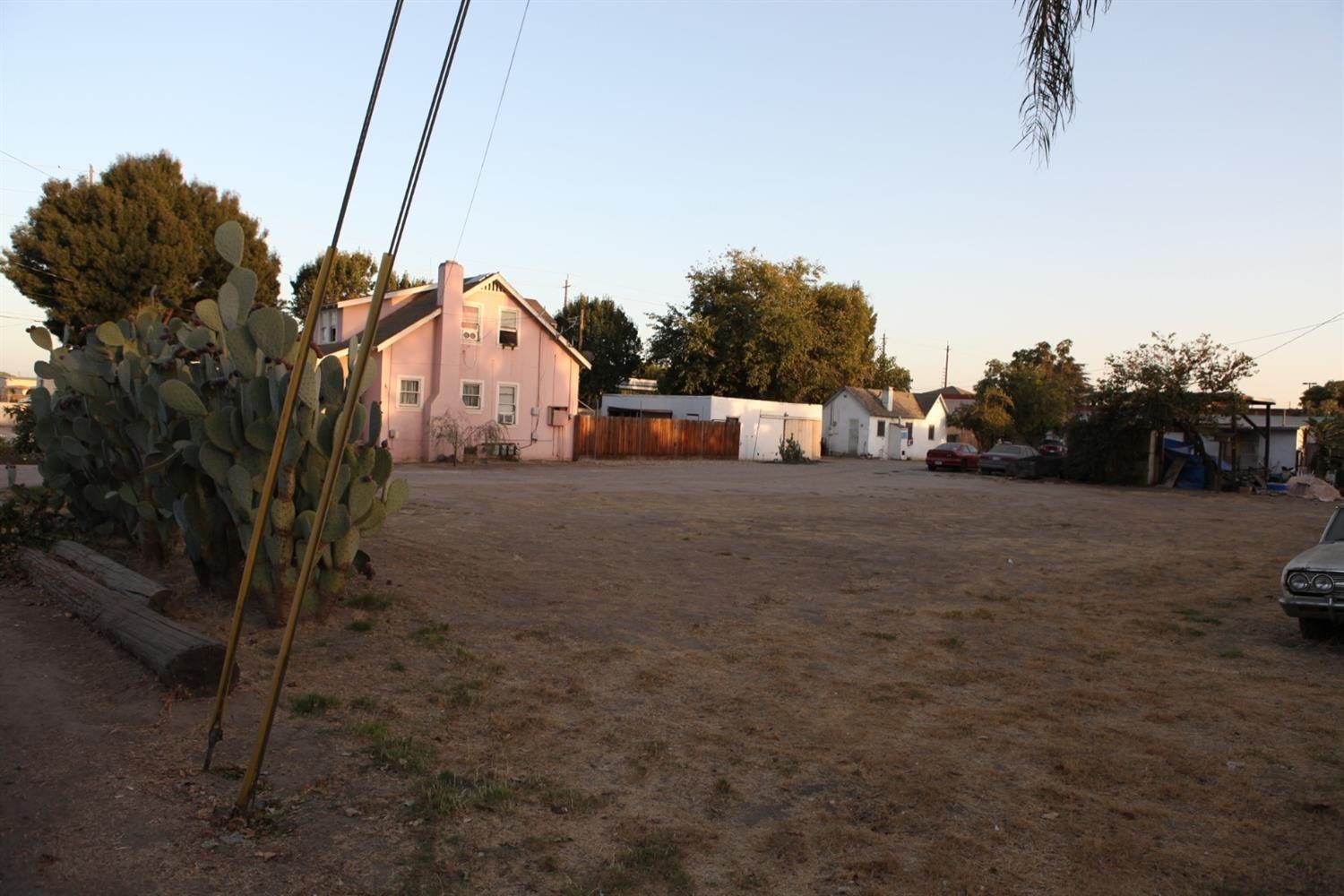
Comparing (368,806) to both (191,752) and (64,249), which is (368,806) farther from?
(64,249)

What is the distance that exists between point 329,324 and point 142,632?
32263mm

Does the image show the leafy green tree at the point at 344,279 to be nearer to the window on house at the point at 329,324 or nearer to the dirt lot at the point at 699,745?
the window on house at the point at 329,324

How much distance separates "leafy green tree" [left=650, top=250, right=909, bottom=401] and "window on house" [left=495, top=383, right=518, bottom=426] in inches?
867

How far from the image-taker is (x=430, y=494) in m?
20.3

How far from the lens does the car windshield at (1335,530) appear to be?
9297 millimetres

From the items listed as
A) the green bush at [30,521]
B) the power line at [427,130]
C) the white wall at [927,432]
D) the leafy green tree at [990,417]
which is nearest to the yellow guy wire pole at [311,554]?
the power line at [427,130]

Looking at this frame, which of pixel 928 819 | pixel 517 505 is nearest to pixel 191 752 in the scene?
pixel 928 819

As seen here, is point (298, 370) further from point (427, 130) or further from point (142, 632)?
point (142, 632)

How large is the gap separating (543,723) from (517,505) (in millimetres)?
13269

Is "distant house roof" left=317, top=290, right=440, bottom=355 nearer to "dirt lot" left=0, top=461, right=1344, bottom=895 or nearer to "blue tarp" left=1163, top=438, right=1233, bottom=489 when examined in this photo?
"dirt lot" left=0, top=461, right=1344, bottom=895

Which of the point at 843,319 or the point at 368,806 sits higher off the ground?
the point at 843,319

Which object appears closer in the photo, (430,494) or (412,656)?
(412,656)

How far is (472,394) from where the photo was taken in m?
35.3

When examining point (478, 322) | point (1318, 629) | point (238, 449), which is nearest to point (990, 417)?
point (478, 322)
